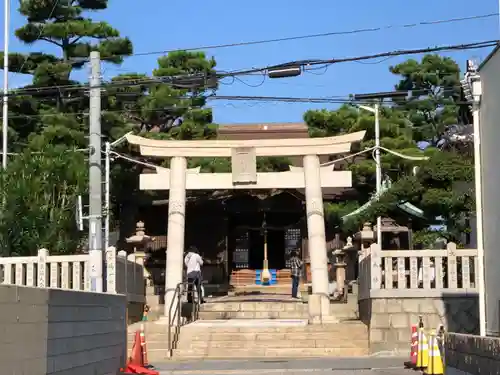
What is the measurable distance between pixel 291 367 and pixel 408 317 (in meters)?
3.97

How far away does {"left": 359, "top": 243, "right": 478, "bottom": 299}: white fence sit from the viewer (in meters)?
18.2

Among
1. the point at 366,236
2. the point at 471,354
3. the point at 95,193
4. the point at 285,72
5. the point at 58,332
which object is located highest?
the point at 285,72

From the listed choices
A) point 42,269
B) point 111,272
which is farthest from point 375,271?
point 42,269

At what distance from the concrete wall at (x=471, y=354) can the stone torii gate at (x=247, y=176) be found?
1196 centimetres

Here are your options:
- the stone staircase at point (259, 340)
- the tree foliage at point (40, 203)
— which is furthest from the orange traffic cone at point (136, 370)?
the tree foliage at point (40, 203)

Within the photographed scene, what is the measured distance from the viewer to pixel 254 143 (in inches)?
903

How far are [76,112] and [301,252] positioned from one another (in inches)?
442

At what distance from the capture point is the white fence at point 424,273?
18.2 meters

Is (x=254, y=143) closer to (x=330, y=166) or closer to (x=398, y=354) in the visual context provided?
(x=330, y=166)

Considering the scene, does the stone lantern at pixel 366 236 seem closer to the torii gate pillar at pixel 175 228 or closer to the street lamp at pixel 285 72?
the torii gate pillar at pixel 175 228

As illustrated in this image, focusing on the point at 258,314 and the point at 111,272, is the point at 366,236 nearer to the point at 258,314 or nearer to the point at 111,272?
the point at 258,314

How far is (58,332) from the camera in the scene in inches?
363

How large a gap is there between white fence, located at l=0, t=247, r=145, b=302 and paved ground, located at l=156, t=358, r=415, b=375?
329 centimetres

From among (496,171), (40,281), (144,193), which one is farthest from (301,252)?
(496,171)
